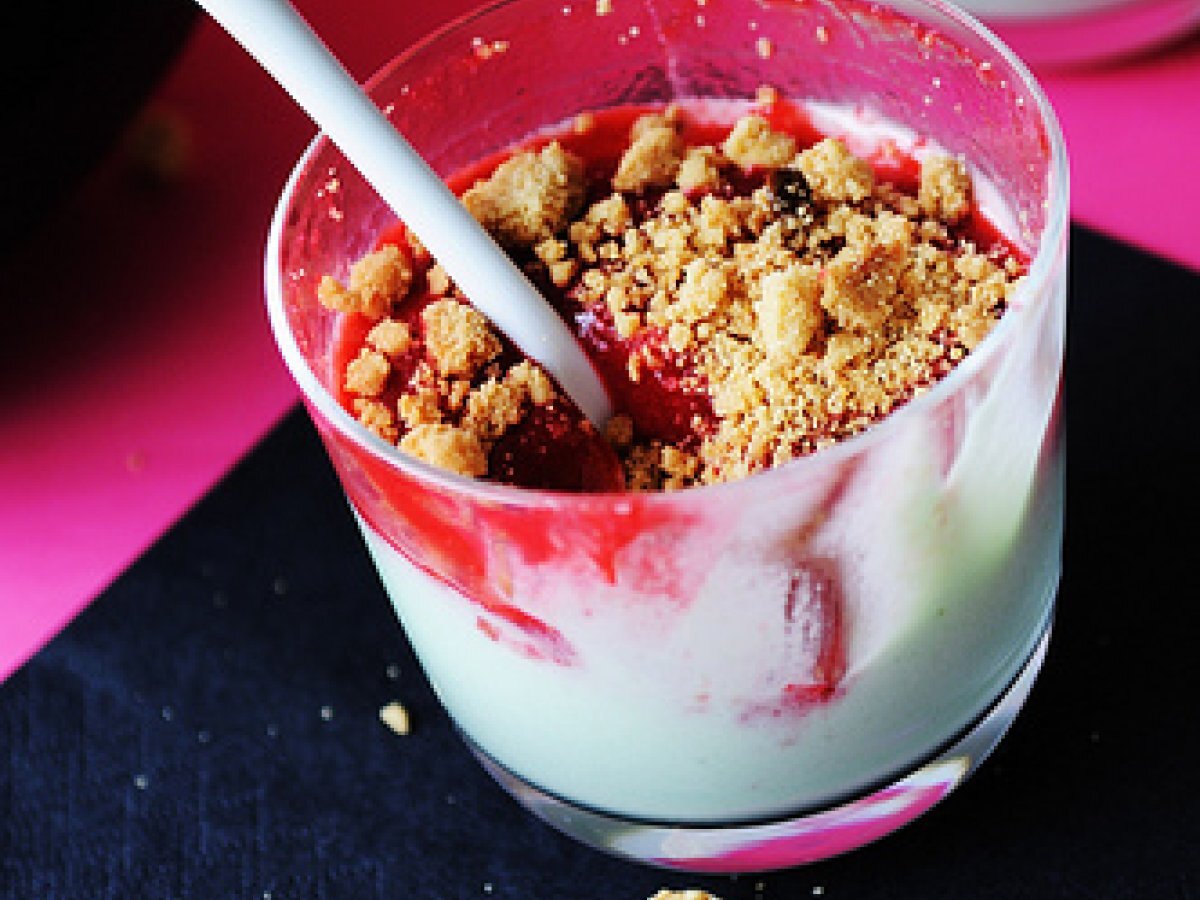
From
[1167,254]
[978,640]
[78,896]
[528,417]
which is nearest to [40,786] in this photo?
[78,896]

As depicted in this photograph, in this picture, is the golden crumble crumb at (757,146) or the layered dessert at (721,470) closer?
the layered dessert at (721,470)

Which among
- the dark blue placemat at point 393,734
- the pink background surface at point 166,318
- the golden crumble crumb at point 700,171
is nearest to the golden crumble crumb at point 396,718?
the dark blue placemat at point 393,734

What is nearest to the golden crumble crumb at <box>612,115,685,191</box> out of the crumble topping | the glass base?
the crumble topping

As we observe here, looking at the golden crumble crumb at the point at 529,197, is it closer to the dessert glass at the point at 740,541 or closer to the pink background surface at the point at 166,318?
the dessert glass at the point at 740,541

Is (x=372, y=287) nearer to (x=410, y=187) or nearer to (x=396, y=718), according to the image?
(x=410, y=187)

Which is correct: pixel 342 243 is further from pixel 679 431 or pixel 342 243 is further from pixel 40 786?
pixel 40 786

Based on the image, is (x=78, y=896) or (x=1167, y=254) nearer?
(x=78, y=896)

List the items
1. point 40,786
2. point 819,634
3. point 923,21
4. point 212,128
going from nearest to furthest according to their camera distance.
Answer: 1. point 819,634
2. point 923,21
3. point 40,786
4. point 212,128
